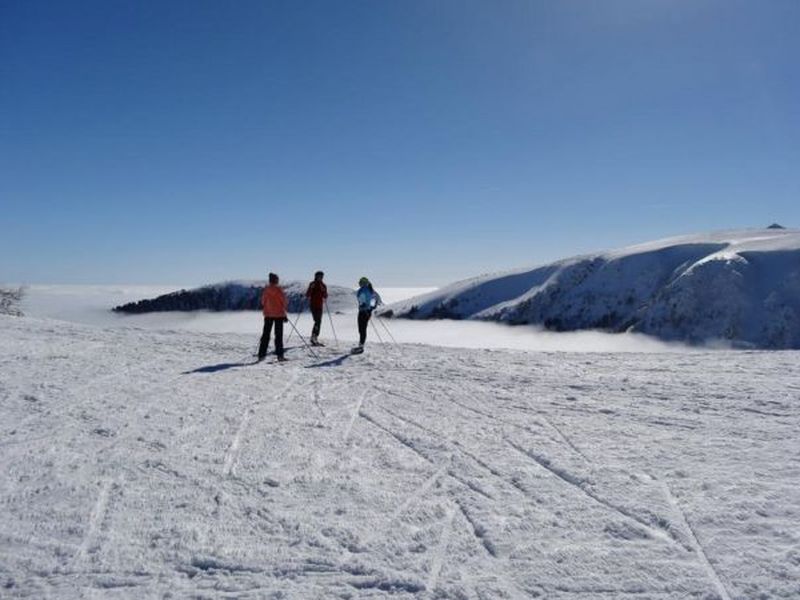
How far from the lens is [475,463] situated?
663cm

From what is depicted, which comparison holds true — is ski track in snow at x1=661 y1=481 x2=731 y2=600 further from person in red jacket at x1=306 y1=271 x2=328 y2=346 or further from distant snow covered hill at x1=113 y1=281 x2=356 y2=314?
distant snow covered hill at x1=113 y1=281 x2=356 y2=314

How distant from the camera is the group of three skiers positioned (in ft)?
46.9

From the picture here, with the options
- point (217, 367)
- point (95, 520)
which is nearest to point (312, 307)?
point (217, 367)

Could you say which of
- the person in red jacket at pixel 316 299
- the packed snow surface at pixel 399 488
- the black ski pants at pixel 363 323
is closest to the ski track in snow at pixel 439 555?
the packed snow surface at pixel 399 488

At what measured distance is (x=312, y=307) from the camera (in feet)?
55.9

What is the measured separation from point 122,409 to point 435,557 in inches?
267

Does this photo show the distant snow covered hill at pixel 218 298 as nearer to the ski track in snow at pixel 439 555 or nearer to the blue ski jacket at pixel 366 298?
the blue ski jacket at pixel 366 298

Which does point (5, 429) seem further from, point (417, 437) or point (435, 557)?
point (435, 557)

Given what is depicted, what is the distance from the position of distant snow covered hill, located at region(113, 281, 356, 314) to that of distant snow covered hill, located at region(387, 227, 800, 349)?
75203 millimetres

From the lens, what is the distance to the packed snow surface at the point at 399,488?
423 centimetres

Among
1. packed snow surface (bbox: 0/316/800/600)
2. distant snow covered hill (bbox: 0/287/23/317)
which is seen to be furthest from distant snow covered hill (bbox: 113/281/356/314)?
packed snow surface (bbox: 0/316/800/600)

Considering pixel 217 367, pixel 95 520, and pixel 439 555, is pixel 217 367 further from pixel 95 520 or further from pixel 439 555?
pixel 439 555

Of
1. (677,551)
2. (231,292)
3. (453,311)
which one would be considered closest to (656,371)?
(677,551)

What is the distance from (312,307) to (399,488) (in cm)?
1168
